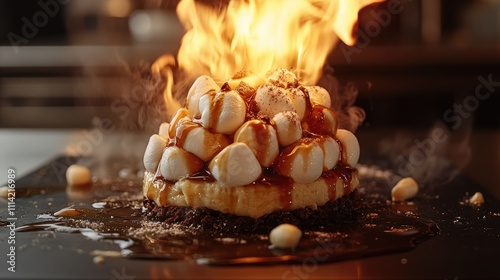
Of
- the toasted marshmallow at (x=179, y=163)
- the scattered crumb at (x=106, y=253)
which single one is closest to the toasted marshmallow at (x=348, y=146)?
the toasted marshmallow at (x=179, y=163)

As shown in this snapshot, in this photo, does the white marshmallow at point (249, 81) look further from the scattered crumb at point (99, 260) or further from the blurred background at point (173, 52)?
the blurred background at point (173, 52)

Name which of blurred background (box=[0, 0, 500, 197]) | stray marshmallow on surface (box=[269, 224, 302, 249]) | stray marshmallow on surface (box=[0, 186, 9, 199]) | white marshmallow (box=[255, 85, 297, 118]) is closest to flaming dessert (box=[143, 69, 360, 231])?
white marshmallow (box=[255, 85, 297, 118])

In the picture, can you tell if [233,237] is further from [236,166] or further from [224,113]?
[224,113]

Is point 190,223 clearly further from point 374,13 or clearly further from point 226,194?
point 374,13

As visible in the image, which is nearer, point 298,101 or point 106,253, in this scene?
point 106,253

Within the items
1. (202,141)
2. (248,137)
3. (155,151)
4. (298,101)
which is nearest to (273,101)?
(298,101)

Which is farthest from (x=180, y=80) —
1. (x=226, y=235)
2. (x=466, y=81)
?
(x=466, y=81)
